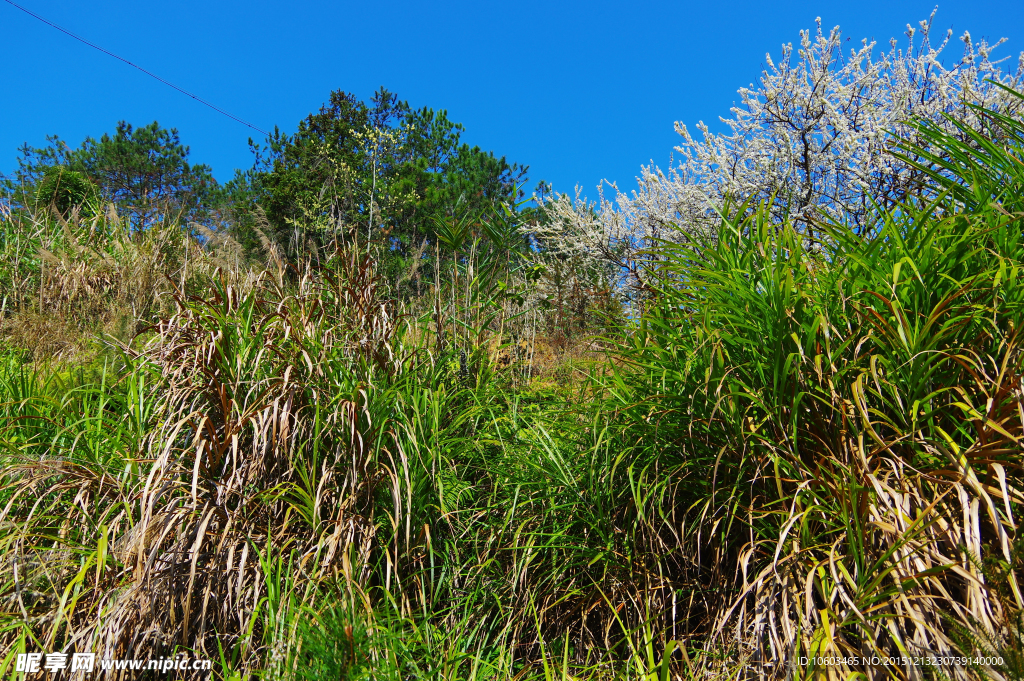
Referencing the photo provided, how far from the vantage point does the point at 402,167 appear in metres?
20.6

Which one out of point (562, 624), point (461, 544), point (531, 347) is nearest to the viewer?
point (562, 624)

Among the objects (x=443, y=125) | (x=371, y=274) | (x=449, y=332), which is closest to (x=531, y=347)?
(x=449, y=332)

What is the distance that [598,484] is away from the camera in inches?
85.2

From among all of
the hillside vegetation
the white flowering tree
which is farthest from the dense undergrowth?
the white flowering tree

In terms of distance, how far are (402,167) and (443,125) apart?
3.26m

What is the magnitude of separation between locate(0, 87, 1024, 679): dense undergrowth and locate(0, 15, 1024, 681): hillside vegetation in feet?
0.04

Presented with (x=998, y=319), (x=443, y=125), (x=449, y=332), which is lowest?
(x=998, y=319)

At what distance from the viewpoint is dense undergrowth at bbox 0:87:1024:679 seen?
1576 mm

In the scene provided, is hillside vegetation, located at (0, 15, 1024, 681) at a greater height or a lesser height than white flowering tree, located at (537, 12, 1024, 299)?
lesser

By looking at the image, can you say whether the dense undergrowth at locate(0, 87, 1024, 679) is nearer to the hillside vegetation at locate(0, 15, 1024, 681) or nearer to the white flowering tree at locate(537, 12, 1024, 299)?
the hillside vegetation at locate(0, 15, 1024, 681)

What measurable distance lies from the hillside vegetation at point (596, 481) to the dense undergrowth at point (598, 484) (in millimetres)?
13

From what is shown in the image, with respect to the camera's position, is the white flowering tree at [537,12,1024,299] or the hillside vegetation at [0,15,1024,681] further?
the white flowering tree at [537,12,1024,299]

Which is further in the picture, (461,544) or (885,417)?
(461,544)

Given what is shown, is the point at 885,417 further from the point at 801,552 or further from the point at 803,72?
the point at 803,72
